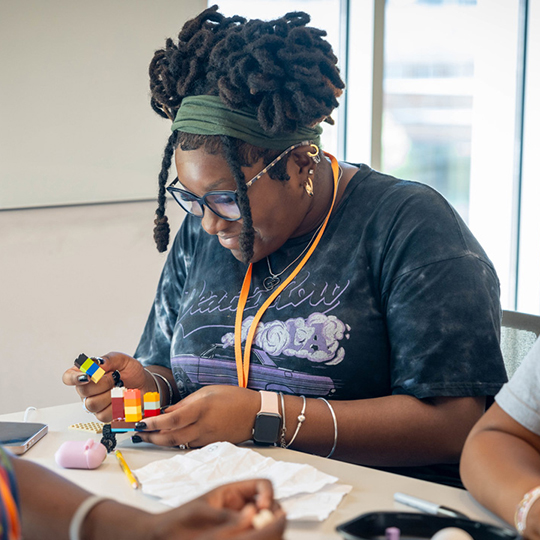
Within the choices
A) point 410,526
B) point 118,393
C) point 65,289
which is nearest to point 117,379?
point 118,393

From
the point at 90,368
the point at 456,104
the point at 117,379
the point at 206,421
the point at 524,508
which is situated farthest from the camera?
the point at 456,104

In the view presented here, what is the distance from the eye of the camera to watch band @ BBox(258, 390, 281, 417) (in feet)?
4.06

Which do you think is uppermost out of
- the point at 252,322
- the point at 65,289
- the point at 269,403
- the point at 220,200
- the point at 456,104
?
the point at 456,104

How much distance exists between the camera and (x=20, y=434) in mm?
1237

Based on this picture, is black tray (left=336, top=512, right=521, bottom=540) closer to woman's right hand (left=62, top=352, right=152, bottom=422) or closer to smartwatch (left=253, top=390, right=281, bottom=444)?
smartwatch (left=253, top=390, right=281, bottom=444)

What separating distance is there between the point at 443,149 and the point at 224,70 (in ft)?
9.31

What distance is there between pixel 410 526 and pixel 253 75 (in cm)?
92

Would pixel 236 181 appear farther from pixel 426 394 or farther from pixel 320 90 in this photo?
pixel 426 394

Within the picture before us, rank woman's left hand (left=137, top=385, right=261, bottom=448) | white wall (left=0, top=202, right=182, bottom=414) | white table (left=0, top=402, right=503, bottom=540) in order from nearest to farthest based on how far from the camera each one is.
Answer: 1. white table (left=0, top=402, right=503, bottom=540)
2. woman's left hand (left=137, top=385, right=261, bottom=448)
3. white wall (left=0, top=202, right=182, bottom=414)

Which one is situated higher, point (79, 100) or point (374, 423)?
point (79, 100)

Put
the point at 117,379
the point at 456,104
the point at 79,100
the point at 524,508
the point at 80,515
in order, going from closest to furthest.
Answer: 1. the point at 80,515
2. the point at 524,508
3. the point at 117,379
4. the point at 79,100
5. the point at 456,104

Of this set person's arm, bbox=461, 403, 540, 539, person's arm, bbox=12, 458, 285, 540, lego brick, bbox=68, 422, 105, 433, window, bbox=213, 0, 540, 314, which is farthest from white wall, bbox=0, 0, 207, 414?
person's arm, bbox=461, 403, 540, 539

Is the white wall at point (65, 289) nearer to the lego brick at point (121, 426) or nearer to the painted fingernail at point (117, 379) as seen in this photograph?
the painted fingernail at point (117, 379)

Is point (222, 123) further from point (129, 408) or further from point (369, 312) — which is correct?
point (129, 408)
